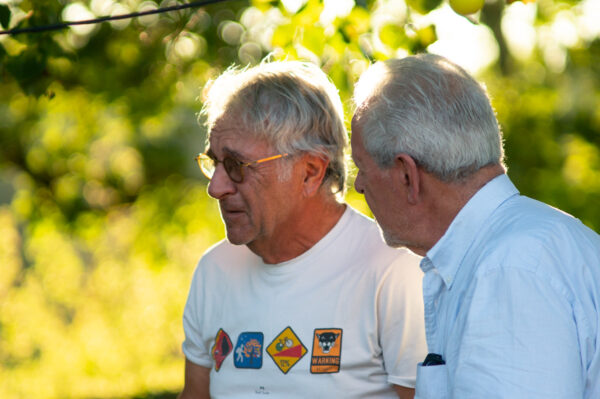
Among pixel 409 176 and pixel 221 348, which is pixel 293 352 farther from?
pixel 409 176

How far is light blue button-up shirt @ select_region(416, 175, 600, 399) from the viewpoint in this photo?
56.6 inches

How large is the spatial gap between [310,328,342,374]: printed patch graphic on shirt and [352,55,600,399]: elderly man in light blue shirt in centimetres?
48

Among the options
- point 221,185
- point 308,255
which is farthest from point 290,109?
point 308,255

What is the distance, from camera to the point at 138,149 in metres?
7.46

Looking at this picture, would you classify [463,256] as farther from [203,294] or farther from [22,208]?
[22,208]

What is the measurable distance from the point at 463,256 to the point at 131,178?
5.97 metres

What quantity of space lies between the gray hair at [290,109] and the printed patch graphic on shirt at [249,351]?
1.92 ft

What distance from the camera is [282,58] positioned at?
114 inches

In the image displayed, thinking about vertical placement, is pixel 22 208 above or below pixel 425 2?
below

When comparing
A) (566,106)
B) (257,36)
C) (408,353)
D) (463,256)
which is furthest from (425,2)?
(566,106)

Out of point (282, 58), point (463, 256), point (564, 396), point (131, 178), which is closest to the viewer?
point (564, 396)

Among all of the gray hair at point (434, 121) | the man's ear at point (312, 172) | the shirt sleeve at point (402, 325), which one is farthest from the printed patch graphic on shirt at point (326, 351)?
the gray hair at point (434, 121)

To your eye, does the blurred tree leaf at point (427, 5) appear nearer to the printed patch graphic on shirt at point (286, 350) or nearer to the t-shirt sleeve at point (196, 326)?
the printed patch graphic on shirt at point (286, 350)

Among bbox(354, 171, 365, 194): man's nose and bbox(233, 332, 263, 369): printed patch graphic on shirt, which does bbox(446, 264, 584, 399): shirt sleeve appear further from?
bbox(233, 332, 263, 369): printed patch graphic on shirt
